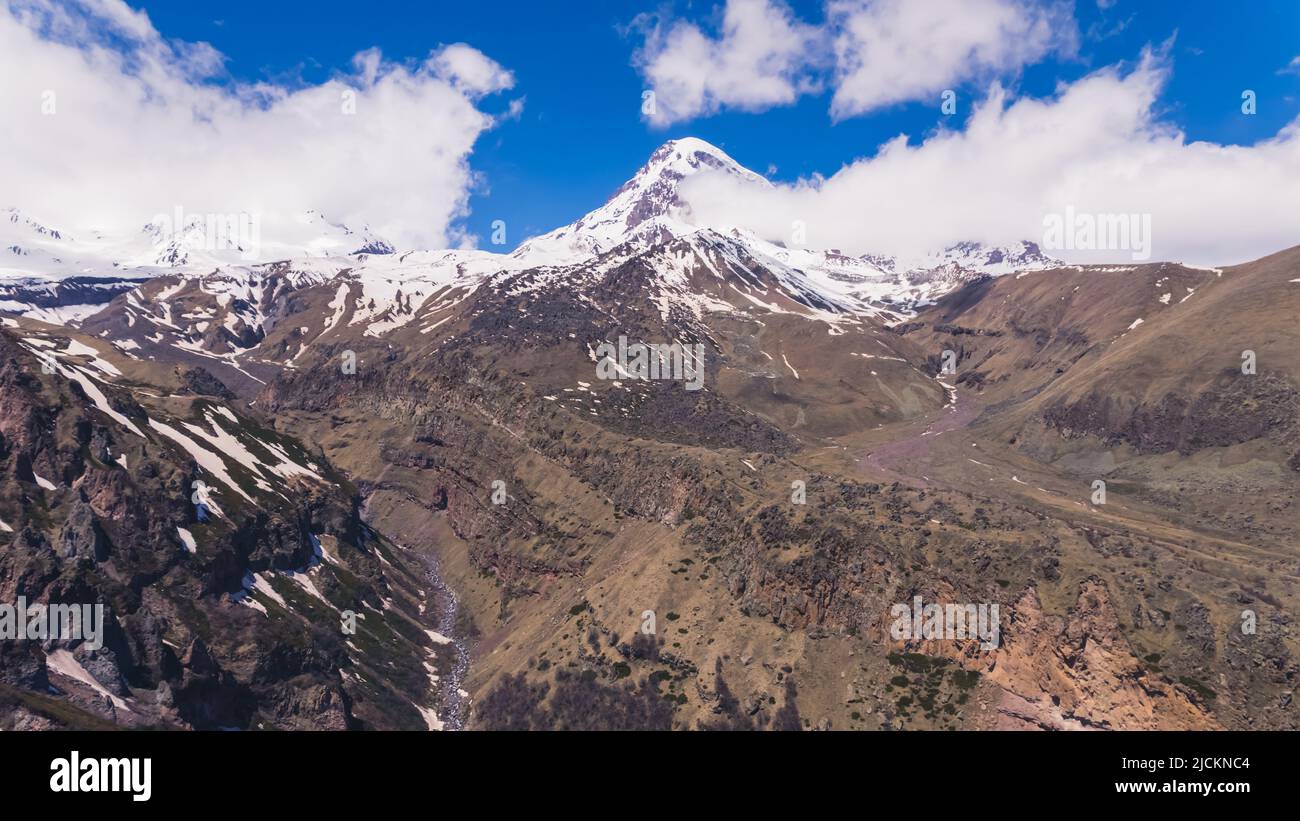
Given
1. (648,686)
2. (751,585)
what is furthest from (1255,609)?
(648,686)

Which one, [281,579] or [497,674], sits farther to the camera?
[281,579]

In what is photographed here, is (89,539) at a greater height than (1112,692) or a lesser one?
greater
